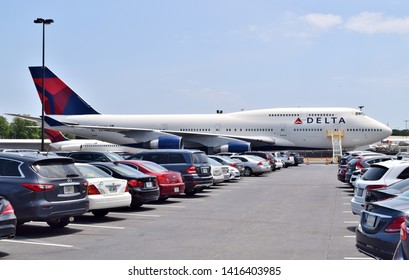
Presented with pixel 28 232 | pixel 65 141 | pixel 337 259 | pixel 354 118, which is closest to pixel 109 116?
pixel 65 141

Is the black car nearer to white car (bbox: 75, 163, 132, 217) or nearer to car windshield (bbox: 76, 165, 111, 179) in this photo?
white car (bbox: 75, 163, 132, 217)

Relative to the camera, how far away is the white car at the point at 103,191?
43.1 ft

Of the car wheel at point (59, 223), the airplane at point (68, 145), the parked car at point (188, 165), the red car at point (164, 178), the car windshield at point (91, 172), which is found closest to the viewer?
the car wheel at point (59, 223)

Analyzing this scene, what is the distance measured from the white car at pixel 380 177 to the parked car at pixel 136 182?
5.43 m

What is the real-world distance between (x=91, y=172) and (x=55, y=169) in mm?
2779

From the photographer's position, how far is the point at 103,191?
1338 centimetres

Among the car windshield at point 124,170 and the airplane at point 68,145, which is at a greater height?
the car windshield at point 124,170

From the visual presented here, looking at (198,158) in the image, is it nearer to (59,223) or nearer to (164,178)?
(164,178)

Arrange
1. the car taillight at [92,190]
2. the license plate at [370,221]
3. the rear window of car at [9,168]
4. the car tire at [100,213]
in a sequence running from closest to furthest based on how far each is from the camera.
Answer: the license plate at [370,221] → the rear window of car at [9,168] → the car taillight at [92,190] → the car tire at [100,213]

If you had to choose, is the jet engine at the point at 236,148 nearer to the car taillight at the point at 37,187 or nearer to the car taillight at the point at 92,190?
the car taillight at the point at 92,190

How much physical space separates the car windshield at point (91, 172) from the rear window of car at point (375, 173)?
20.2 feet

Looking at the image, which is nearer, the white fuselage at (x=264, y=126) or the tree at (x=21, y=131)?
the white fuselage at (x=264, y=126)

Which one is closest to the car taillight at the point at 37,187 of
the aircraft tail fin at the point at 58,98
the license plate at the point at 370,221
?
the license plate at the point at 370,221

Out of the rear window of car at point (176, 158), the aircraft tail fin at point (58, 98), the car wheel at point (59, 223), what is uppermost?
the aircraft tail fin at point (58, 98)
